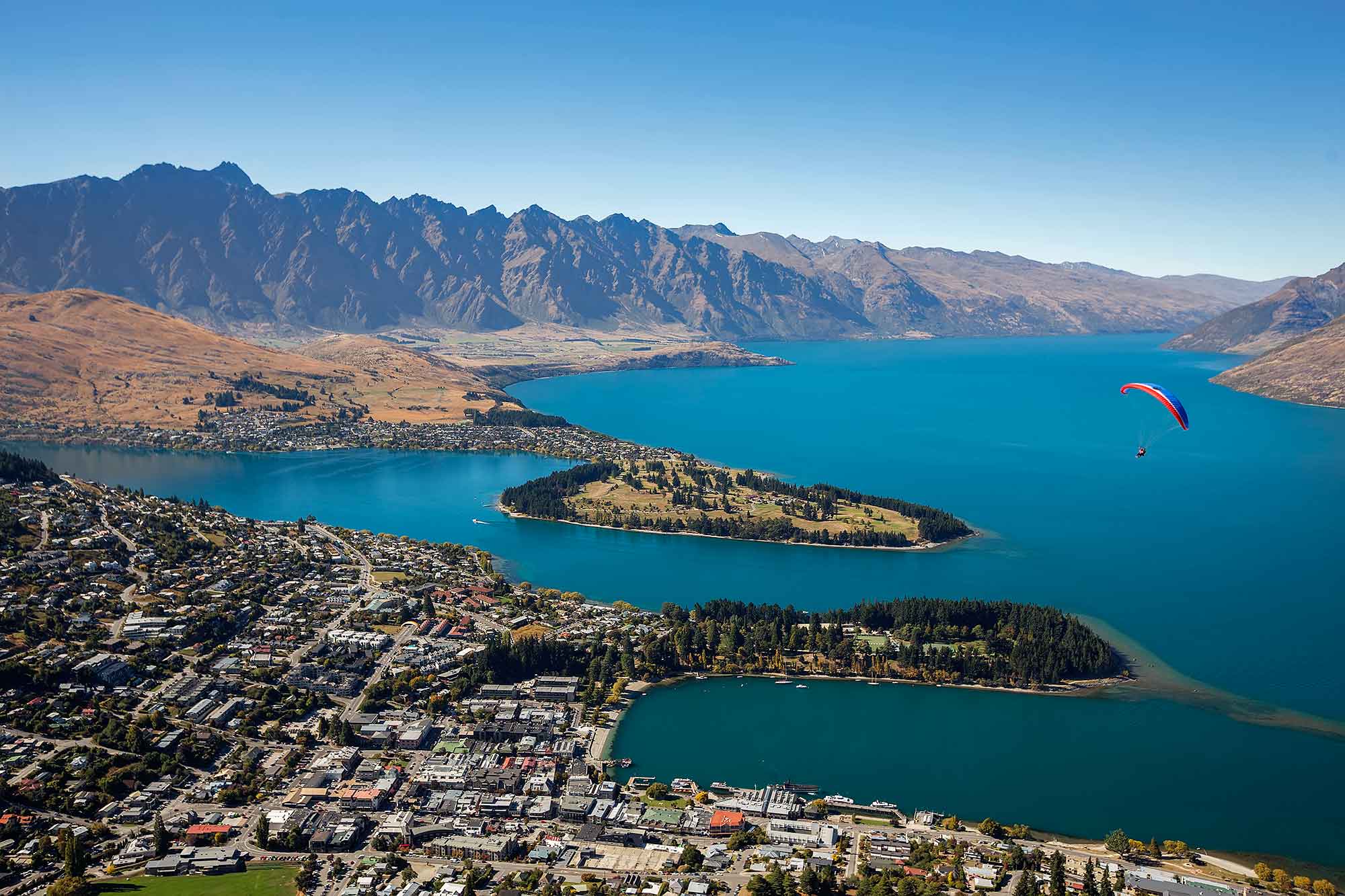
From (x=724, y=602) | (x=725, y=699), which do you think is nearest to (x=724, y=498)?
(x=724, y=602)

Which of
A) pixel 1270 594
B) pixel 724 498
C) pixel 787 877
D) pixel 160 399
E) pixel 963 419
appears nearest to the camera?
pixel 787 877

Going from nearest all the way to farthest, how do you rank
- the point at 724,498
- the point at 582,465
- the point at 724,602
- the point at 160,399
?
1. the point at 724,602
2. the point at 724,498
3. the point at 582,465
4. the point at 160,399

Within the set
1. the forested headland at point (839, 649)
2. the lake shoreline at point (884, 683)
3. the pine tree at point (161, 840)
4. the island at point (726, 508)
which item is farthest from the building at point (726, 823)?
the island at point (726, 508)

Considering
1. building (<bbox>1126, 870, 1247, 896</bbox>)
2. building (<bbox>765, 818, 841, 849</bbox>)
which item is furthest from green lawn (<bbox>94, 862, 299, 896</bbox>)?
building (<bbox>1126, 870, 1247, 896</bbox>)

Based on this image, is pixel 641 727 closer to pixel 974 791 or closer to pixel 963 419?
pixel 974 791

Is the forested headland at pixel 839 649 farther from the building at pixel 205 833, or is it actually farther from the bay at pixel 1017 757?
the building at pixel 205 833

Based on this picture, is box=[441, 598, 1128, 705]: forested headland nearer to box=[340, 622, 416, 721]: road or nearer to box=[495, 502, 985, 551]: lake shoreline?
box=[340, 622, 416, 721]: road

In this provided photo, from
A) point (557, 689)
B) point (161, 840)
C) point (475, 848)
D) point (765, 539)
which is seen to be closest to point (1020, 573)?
point (765, 539)
